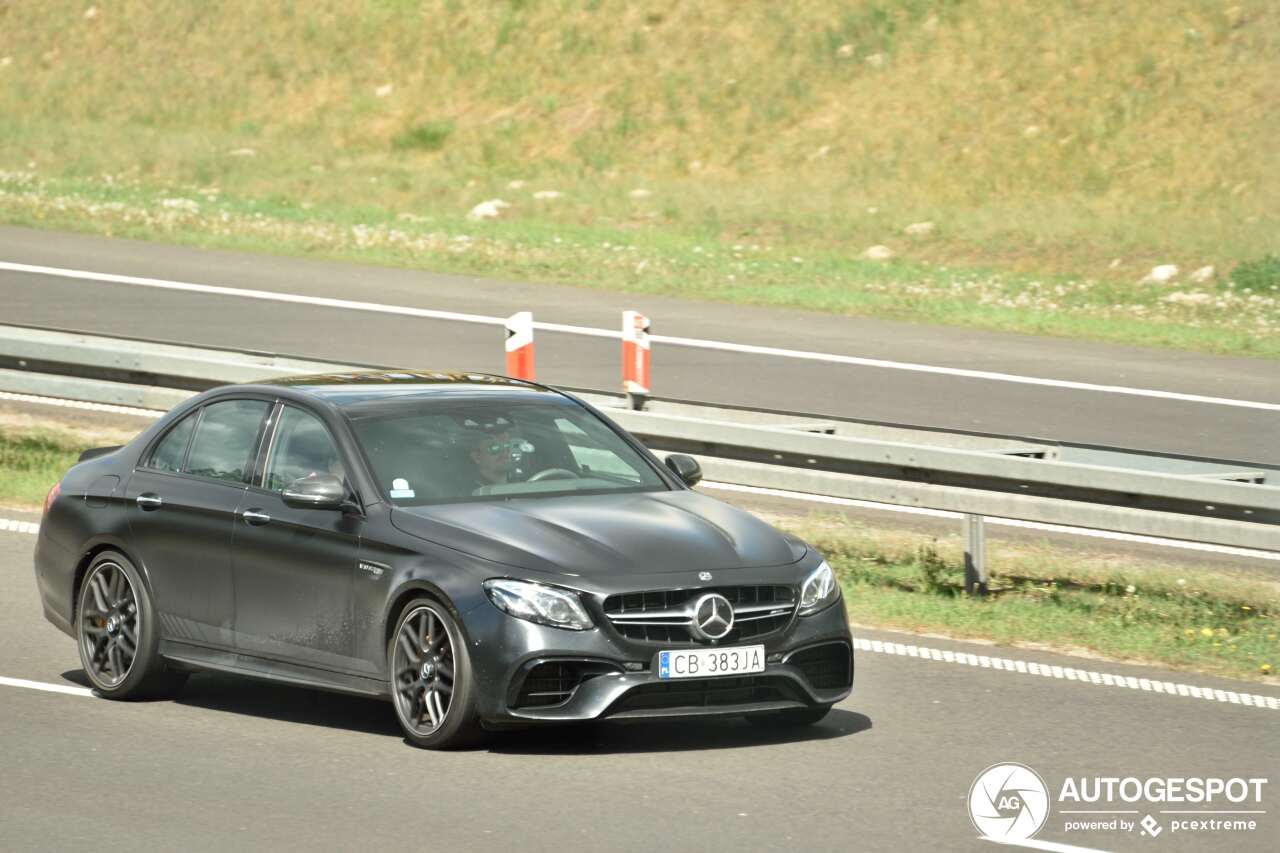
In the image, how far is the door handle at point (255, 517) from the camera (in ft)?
28.9

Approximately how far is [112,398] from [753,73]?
65.8 ft

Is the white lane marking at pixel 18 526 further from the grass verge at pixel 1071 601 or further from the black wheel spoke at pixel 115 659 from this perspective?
the grass verge at pixel 1071 601

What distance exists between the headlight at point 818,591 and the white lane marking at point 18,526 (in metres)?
6.42

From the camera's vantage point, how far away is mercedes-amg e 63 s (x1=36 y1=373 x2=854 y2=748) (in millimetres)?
7852

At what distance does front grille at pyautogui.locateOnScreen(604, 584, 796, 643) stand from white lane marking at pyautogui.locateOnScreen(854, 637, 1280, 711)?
243 centimetres

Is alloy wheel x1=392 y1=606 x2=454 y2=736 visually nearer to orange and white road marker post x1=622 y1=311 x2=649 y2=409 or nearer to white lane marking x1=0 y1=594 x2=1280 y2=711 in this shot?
white lane marking x1=0 y1=594 x2=1280 y2=711

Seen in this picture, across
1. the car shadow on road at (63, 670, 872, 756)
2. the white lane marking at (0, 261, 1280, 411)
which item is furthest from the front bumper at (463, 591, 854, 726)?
the white lane marking at (0, 261, 1280, 411)

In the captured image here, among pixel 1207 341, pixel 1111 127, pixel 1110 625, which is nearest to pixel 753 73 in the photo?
pixel 1111 127

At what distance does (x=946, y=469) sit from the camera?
11.6 metres

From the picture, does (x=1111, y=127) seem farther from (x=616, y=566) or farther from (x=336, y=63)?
(x=616, y=566)

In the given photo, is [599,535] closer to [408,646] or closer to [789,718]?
[408,646]

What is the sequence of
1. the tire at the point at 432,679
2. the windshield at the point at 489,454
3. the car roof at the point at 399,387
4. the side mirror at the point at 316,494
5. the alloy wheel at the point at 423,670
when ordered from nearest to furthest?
the tire at the point at 432,679, the alloy wheel at the point at 423,670, the side mirror at the point at 316,494, the windshield at the point at 489,454, the car roof at the point at 399,387

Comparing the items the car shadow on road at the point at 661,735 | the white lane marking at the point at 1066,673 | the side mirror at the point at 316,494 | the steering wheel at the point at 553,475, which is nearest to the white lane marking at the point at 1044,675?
the white lane marking at the point at 1066,673

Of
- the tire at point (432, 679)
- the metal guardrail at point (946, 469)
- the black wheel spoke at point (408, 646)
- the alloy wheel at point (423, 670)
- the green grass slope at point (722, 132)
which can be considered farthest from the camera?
the green grass slope at point (722, 132)
